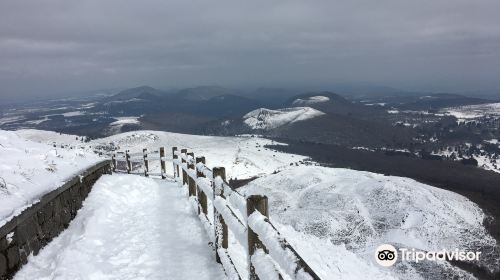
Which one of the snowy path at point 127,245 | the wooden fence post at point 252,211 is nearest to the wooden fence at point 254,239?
the wooden fence post at point 252,211

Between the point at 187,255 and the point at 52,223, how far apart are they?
3.50 metres

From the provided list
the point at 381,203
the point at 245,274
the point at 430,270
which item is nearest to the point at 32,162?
the point at 245,274

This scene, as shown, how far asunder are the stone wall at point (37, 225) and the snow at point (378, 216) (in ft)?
225

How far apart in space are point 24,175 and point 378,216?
323 feet

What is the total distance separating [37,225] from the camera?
8.53m

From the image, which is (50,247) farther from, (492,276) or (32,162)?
(492,276)

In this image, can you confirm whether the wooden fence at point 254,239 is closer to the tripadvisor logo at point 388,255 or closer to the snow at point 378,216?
the tripadvisor logo at point 388,255

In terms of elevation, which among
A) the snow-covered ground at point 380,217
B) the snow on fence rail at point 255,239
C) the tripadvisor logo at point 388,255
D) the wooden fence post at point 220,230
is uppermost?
the snow on fence rail at point 255,239

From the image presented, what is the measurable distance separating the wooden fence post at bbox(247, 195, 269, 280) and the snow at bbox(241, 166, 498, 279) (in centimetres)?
7136

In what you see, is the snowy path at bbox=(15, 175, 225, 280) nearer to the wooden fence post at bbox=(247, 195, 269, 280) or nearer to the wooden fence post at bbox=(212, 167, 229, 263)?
the wooden fence post at bbox=(212, 167, 229, 263)

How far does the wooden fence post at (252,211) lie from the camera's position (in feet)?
19.7

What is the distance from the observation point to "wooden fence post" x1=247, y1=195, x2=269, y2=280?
19.7 feet

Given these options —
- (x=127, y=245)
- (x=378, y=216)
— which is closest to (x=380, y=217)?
(x=378, y=216)

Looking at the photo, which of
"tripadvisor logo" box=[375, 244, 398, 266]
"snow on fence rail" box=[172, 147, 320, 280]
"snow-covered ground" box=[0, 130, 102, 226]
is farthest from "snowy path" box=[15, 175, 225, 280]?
"tripadvisor logo" box=[375, 244, 398, 266]
